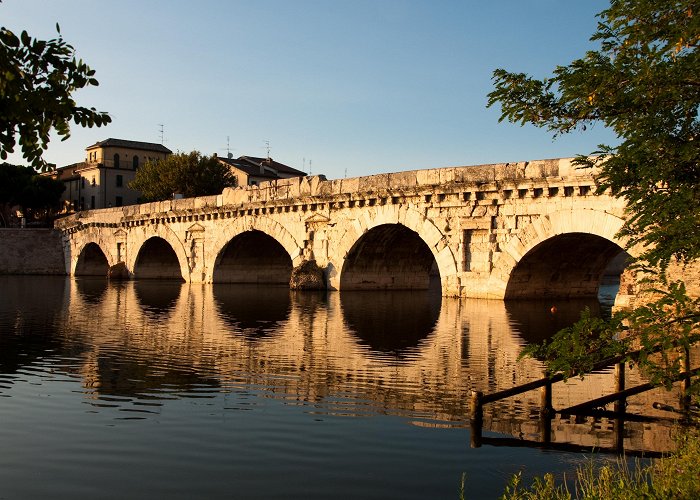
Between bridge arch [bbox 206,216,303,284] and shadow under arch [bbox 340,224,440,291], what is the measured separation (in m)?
2.74

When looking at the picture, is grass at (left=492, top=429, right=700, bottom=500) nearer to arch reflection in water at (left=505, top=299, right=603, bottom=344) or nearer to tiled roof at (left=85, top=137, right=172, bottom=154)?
arch reflection in water at (left=505, top=299, right=603, bottom=344)

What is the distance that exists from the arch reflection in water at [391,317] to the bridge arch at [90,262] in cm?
3097

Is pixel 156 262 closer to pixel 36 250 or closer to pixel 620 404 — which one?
pixel 36 250

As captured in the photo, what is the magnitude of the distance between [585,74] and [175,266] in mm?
45254

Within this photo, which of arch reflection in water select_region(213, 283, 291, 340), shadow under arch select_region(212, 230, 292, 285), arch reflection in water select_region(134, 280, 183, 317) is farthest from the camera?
shadow under arch select_region(212, 230, 292, 285)

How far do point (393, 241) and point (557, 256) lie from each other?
763 centimetres

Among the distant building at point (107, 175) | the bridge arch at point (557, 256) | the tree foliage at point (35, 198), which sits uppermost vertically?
the distant building at point (107, 175)

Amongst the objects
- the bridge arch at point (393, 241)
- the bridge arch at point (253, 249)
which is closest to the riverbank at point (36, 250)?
the bridge arch at point (253, 249)

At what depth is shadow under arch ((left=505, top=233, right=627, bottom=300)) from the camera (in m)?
24.3

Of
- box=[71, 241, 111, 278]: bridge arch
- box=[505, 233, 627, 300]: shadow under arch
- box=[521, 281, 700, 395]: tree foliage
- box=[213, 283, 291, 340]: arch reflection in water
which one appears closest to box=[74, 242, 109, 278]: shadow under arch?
box=[71, 241, 111, 278]: bridge arch

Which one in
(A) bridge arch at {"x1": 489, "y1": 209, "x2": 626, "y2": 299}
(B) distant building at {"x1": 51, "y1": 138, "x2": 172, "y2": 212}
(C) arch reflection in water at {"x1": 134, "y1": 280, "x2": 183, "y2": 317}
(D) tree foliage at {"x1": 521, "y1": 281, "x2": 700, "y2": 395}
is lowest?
(C) arch reflection in water at {"x1": 134, "y1": 280, "x2": 183, "y2": 317}

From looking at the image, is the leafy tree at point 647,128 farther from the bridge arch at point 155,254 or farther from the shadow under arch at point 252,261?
the bridge arch at point 155,254

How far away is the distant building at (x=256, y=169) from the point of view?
75188mm

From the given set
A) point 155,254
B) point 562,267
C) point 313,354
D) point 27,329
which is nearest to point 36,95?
point 313,354
